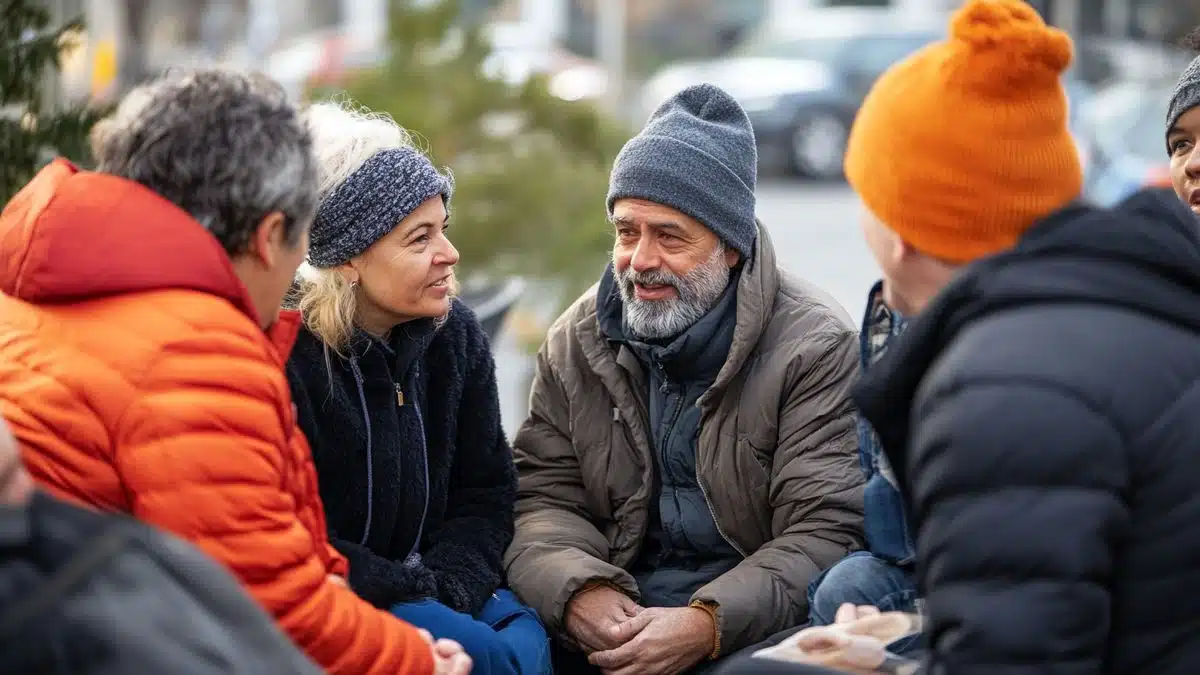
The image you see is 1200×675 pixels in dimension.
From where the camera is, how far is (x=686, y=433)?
12.1 feet

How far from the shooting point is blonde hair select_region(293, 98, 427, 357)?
341 centimetres

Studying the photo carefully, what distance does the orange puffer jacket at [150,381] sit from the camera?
8.05ft

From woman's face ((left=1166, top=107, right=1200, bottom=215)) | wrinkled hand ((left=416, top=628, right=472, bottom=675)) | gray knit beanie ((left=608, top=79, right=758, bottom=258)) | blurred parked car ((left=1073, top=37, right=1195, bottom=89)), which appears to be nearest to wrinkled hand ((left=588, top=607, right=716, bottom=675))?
wrinkled hand ((left=416, top=628, right=472, bottom=675))

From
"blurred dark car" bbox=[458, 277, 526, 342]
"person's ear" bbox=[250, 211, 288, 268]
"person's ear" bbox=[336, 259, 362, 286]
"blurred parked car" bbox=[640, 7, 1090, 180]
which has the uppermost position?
"person's ear" bbox=[250, 211, 288, 268]

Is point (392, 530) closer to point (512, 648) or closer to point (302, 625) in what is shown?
point (512, 648)

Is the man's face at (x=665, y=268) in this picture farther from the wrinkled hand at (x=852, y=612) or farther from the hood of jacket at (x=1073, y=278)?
the hood of jacket at (x=1073, y=278)

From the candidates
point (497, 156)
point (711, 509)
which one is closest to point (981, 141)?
point (711, 509)

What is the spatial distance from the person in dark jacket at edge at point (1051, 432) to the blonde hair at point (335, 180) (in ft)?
4.49

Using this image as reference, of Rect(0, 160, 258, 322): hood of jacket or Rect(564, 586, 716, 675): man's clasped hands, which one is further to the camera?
Rect(564, 586, 716, 675): man's clasped hands

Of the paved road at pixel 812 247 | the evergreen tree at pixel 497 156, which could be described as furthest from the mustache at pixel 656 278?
the evergreen tree at pixel 497 156

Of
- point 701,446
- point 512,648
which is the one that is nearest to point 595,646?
point 512,648

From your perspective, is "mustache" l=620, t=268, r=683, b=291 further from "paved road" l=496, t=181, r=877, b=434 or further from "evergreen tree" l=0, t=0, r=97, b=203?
"paved road" l=496, t=181, r=877, b=434

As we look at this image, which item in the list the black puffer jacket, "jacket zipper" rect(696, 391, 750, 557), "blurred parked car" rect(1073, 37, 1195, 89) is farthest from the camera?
"blurred parked car" rect(1073, 37, 1195, 89)

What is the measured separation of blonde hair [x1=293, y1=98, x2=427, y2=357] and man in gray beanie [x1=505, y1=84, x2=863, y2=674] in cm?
59
